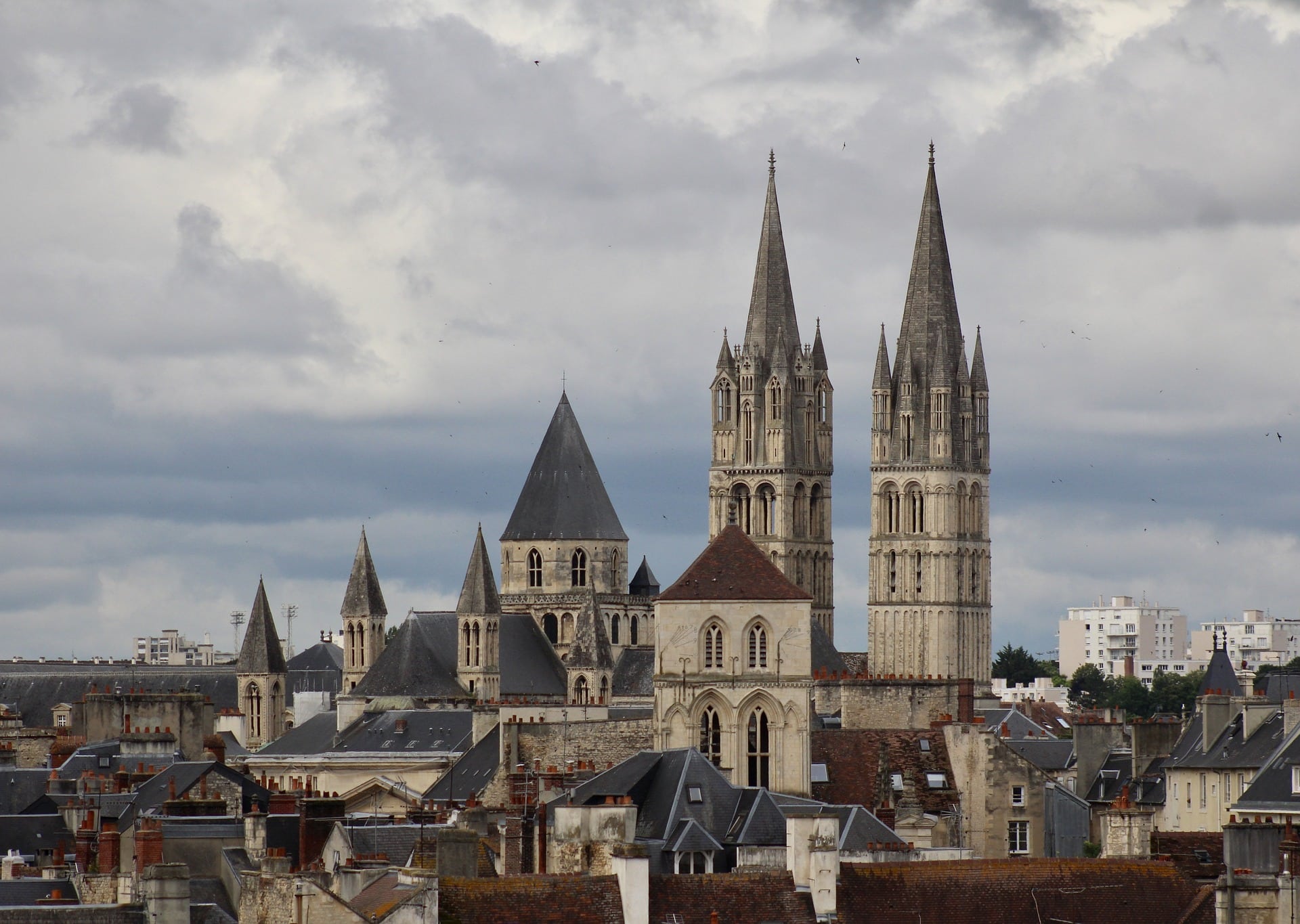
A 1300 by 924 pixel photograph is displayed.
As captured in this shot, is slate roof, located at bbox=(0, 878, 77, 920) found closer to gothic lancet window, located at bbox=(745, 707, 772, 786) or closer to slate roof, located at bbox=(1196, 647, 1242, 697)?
gothic lancet window, located at bbox=(745, 707, 772, 786)

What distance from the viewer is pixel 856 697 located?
82688 mm

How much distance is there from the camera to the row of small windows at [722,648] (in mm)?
73750

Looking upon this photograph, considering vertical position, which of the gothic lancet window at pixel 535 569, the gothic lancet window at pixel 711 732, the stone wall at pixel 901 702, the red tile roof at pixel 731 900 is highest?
the gothic lancet window at pixel 535 569

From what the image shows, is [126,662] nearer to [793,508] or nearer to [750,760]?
[793,508]

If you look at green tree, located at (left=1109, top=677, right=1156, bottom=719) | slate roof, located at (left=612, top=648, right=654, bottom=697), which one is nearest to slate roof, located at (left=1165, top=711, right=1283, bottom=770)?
slate roof, located at (left=612, top=648, right=654, bottom=697)

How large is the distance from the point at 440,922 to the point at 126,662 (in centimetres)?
12937

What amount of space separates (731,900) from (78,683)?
102212mm

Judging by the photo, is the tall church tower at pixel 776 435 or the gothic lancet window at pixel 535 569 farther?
the tall church tower at pixel 776 435

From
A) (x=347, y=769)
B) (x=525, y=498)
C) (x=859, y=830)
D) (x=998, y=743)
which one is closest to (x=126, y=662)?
(x=525, y=498)

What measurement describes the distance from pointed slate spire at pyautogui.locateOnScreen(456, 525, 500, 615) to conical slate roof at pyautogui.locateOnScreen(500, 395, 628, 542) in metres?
6.52

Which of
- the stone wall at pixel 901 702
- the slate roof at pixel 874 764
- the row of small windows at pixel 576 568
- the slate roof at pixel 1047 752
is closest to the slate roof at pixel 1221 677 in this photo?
the slate roof at pixel 1047 752

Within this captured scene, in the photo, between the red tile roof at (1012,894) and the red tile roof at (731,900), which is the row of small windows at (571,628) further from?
the red tile roof at (731,900)

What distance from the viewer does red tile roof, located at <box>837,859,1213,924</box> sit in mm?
39656

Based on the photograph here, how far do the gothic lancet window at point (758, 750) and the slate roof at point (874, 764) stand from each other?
1079 mm
